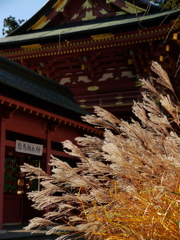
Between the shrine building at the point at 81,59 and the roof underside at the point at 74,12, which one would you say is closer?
the shrine building at the point at 81,59

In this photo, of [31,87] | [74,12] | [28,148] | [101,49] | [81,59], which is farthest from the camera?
[74,12]

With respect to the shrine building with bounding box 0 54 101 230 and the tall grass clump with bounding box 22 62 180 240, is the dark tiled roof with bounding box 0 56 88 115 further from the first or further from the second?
the tall grass clump with bounding box 22 62 180 240

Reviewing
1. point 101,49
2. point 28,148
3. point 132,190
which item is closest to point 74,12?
point 101,49

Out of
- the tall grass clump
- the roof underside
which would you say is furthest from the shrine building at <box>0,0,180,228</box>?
the tall grass clump

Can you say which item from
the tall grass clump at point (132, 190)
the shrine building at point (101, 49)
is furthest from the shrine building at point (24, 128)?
the tall grass clump at point (132, 190)

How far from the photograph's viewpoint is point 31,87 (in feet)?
30.6

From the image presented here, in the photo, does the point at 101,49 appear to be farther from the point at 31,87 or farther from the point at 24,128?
the point at 24,128

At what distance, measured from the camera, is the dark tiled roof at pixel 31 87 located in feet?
25.0

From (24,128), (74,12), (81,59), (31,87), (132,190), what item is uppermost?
(74,12)

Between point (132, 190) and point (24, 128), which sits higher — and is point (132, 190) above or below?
below

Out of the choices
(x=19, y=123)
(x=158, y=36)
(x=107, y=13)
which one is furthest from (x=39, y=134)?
(x=107, y=13)

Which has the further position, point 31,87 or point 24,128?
point 31,87

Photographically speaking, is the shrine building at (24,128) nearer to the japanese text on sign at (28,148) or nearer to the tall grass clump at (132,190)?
the japanese text on sign at (28,148)

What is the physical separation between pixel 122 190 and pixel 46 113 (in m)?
5.93
